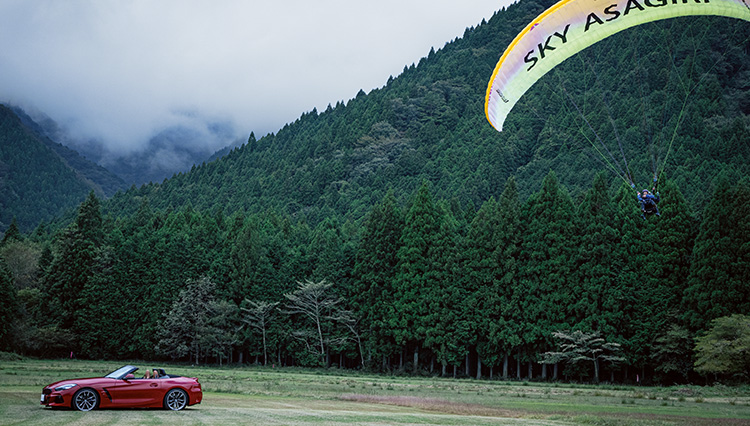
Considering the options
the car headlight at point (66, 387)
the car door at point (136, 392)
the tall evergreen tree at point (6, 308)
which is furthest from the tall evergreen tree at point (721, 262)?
the tall evergreen tree at point (6, 308)

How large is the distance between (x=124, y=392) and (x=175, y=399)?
117 cm

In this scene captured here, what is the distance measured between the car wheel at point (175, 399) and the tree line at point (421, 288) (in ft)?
106

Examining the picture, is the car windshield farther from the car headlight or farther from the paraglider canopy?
the paraglider canopy

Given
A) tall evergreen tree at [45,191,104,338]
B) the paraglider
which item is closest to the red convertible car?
the paraglider

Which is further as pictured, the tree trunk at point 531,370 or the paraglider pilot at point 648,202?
the tree trunk at point 531,370

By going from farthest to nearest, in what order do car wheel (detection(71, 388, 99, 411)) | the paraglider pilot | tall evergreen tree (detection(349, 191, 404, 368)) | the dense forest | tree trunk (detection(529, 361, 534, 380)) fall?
1. tall evergreen tree (detection(349, 191, 404, 368))
2. tree trunk (detection(529, 361, 534, 380))
3. the dense forest
4. the paraglider pilot
5. car wheel (detection(71, 388, 99, 411))

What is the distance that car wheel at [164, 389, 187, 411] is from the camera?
48.9 feet

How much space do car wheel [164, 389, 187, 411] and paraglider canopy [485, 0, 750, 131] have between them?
13624 mm

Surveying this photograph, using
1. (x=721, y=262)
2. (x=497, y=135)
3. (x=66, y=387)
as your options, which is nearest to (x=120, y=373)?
(x=66, y=387)

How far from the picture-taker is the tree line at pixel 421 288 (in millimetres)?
42875

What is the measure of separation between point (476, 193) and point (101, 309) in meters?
57.2

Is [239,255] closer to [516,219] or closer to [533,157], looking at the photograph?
[516,219]

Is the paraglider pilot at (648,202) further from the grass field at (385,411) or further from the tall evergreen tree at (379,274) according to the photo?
the tall evergreen tree at (379,274)

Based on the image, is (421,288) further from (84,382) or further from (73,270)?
(84,382)
